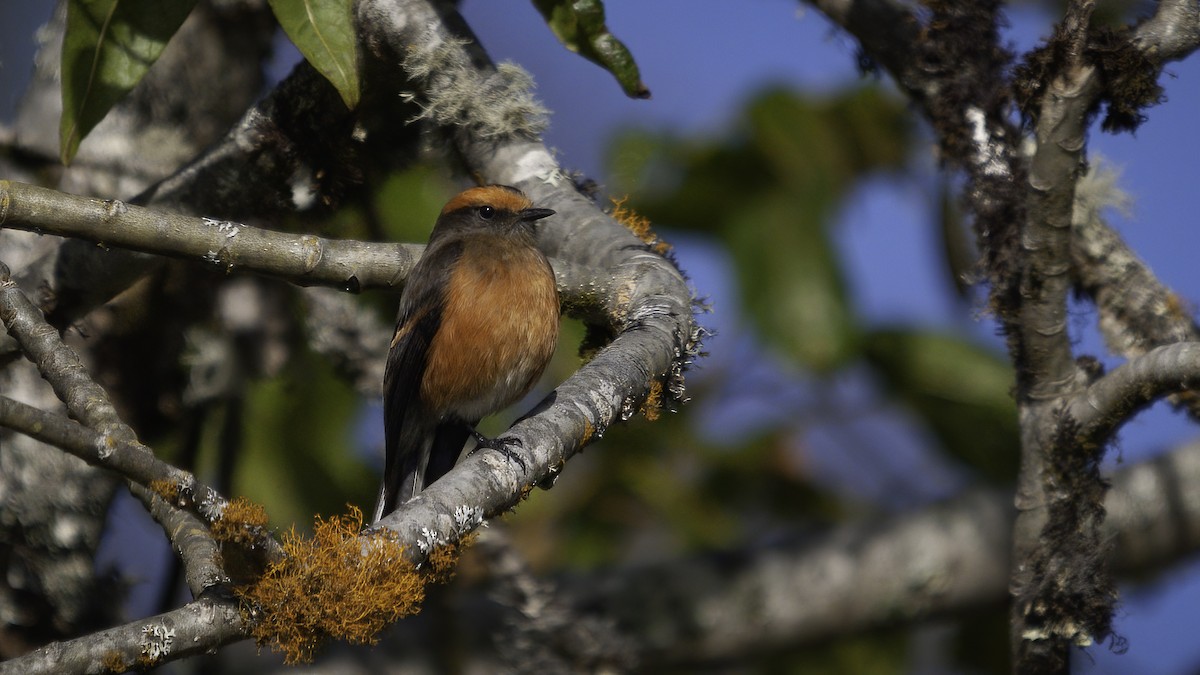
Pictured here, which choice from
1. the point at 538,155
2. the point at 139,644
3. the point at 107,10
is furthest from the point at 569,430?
the point at 107,10

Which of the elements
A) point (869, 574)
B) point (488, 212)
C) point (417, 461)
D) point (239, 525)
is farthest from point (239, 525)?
point (869, 574)

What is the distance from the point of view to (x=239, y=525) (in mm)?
1960

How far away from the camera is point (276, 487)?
4.63m

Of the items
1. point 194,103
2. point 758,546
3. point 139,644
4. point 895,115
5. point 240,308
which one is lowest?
point 139,644

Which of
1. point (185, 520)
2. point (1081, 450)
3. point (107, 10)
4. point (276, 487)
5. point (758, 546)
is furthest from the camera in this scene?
point (758, 546)

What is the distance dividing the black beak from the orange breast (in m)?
0.15

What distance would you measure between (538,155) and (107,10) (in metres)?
1.35

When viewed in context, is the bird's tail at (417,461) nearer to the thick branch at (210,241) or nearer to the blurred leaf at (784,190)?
the thick branch at (210,241)

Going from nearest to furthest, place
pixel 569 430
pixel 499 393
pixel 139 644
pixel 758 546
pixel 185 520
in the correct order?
pixel 139 644
pixel 185 520
pixel 569 430
pixel 499 393
pixel 758 546

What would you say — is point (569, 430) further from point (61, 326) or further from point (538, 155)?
point (61, 326)

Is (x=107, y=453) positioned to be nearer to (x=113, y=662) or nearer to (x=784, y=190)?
(x=113, y=662)

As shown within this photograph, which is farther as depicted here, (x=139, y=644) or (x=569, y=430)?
(x=569, y=430)

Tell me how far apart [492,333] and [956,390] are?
7.69 feet

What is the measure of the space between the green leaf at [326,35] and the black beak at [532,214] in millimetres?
951
